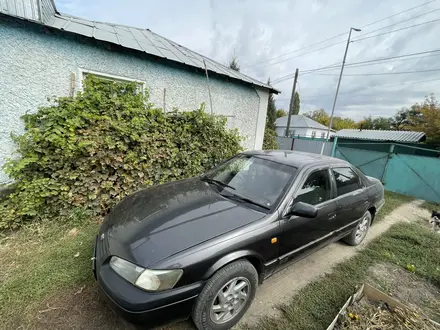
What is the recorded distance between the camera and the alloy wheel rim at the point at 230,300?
1.73 m

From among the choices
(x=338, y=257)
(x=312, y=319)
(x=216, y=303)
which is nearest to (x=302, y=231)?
(x=312, y=319)

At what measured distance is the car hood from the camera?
1601 mm

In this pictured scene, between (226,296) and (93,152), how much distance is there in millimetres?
2811

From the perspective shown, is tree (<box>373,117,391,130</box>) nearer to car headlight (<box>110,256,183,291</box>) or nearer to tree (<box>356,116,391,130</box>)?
tree (<box>356,116,391,130</box>)

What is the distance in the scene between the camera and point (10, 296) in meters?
1.93

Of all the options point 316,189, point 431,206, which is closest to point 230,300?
point 316,189

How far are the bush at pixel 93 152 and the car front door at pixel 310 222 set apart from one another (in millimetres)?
2488

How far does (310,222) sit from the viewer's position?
2.32m

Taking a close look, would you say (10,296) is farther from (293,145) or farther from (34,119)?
(293,145)

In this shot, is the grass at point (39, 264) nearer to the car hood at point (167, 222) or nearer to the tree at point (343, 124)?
the car hood at point (167, 222)

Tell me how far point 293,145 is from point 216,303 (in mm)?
14401

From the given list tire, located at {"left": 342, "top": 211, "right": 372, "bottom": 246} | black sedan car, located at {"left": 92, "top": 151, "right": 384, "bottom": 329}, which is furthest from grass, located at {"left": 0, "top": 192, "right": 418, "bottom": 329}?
black sedan car, located at {"left": 92, "top": 151, "right": 384, "bottom": 329}

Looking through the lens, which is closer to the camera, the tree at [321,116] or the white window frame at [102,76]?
the white window frame at [102,76]

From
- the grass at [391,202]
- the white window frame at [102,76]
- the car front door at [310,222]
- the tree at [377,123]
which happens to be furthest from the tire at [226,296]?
the tree at [377,123]
